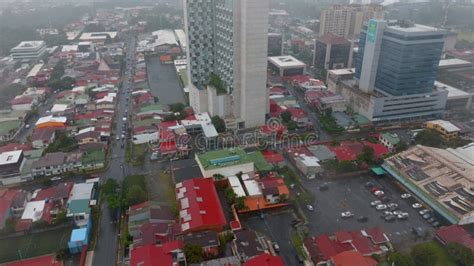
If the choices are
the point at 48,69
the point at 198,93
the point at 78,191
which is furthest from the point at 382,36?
the point at 48,69

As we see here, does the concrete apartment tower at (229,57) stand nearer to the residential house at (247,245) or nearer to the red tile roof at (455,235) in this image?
the residential house at (247,245)

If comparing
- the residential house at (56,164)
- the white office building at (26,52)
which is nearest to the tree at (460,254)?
the residential house at (56,164)

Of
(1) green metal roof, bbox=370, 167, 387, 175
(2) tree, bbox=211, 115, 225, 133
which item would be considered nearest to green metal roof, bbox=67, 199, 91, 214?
(2) tree, bbox=211, 115, 225, 133

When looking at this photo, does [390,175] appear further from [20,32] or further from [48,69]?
[20,32]

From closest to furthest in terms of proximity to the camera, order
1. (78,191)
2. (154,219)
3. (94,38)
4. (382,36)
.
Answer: (154,219) < (78,191) < (382,36) < (94,38)

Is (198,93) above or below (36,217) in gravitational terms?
above
